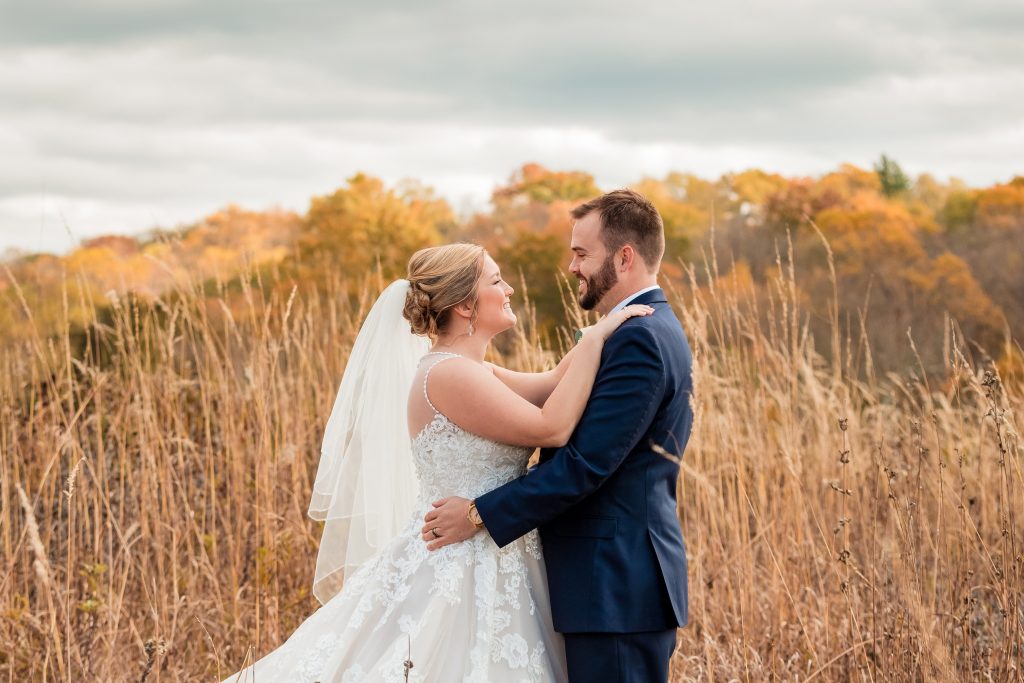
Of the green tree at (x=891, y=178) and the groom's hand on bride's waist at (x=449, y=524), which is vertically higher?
the green tree at (x=891, y=178)

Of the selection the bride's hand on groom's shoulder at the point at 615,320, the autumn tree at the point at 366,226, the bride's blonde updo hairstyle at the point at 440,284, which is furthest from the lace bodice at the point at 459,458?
the autumn tree at the point at 366,226

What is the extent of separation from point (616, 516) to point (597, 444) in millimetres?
220

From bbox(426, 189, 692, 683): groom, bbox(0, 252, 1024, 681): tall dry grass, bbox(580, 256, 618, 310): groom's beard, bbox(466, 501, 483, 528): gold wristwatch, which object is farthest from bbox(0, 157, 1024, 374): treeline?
bbox(426, 189, 692, 683): groom

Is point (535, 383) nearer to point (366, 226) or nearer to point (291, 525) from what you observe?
point (291, 525)

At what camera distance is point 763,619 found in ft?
13.3

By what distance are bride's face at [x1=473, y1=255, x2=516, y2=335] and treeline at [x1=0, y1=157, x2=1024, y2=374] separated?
296 inches

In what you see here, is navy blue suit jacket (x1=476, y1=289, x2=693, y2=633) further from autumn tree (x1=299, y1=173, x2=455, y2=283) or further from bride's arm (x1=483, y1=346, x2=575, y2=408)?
autumn tree (x1=299, y1=173, x2=455, y2=283)

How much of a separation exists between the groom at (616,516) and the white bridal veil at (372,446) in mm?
674

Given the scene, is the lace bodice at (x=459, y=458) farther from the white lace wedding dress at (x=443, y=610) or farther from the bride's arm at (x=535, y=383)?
the bride's arm at (x=535, y=383)

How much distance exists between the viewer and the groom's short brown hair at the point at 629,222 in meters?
2.83

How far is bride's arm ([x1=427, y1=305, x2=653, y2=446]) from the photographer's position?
2.67 metres

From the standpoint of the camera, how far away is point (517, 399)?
9.05ft

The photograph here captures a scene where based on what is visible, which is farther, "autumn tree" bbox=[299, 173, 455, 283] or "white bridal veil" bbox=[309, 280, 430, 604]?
"autumn tree" bbox=[299, 173, 455, 283]

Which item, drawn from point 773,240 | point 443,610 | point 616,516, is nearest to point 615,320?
point 616,516
